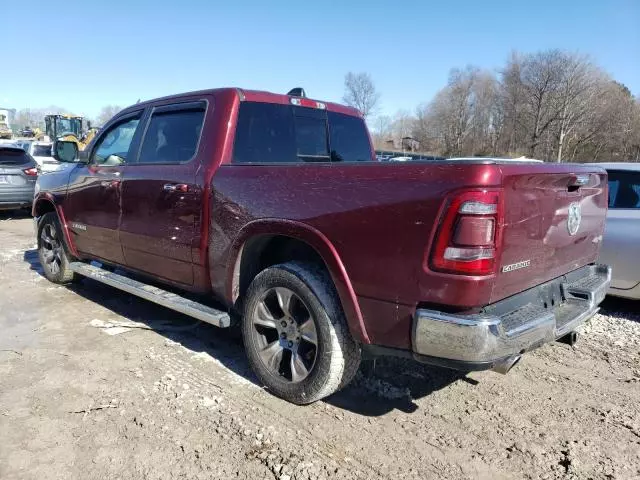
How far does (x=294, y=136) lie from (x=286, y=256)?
118 cm

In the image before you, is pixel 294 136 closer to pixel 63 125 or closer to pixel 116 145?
pixel 116 145

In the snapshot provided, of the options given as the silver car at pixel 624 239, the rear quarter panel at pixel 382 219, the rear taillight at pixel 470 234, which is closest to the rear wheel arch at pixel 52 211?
the rear quarter panel at pixel 382 219

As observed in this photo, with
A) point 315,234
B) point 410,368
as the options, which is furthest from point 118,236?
point 410,368

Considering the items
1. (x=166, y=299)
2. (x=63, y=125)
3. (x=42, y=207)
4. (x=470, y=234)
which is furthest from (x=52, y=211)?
(x=63, y=125)

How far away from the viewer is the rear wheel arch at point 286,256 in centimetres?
285

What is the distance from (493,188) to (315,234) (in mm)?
1051

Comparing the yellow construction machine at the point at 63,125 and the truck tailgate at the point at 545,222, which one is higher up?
the yellow construction machine at the point at 63,125

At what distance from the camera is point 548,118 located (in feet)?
191

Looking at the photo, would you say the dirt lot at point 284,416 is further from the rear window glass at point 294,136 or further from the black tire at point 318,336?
the rear window glass at point 294,136

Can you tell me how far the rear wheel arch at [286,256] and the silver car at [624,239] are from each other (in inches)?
132

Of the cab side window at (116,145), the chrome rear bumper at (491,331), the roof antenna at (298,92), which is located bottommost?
the chrome rear bumper at (491,331)

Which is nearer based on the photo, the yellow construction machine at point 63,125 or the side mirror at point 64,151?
the side mirror at point 64,151

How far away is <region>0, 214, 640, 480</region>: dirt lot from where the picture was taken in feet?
8.71

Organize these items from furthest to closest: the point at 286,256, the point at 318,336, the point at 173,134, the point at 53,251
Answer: the point at 53,251 → the point at 173,134 → the point at 286,256 → the point at 318,336
